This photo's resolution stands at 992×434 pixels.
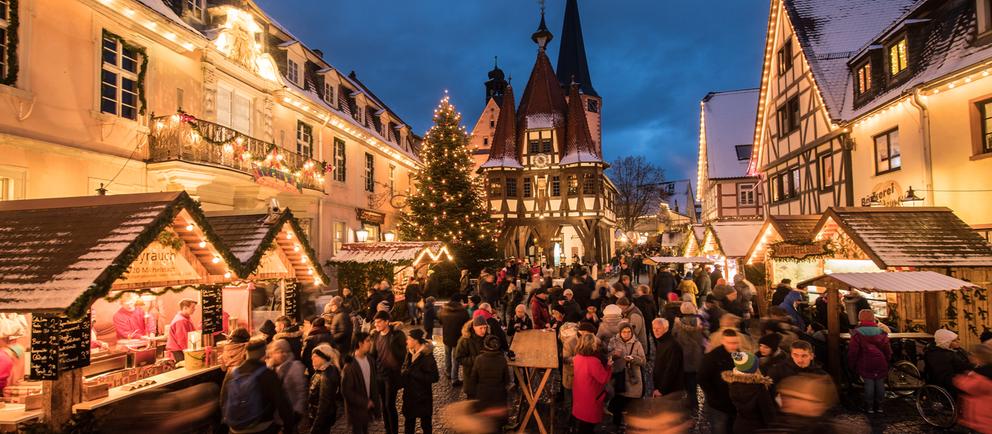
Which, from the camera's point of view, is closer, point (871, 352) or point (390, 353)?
point (390, 353)

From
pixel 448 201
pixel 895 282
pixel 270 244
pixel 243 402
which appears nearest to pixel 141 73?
pixel 270 244

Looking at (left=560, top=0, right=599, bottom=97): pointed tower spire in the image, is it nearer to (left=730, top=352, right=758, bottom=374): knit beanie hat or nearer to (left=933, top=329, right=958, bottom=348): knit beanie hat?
(left=933, top=329, right=958, bottom=348): knit beanie hat

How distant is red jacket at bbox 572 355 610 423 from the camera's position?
6.23 meters

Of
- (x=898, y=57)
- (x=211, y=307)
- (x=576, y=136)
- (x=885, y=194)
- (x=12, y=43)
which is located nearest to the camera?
(x=211, y=307)

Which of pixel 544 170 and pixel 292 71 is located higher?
→ pixel 292 71

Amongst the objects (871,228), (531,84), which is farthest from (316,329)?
(531,84)

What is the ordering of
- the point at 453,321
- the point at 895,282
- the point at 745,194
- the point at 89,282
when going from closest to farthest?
1. the point at 89,282
2. the point at 895,282
3. the point at 453,321
4. the point at 745,194

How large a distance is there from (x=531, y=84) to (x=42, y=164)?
29.5m

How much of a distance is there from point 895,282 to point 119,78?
16.5 m

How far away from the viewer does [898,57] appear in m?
15.4

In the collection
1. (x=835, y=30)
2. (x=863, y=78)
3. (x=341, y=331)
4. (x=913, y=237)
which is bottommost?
(x=341, y=331)

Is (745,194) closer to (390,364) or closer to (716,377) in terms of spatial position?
(716,377)

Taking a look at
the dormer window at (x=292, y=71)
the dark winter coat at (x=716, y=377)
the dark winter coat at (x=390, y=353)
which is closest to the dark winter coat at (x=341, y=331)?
the dark winter coat at (x=390, y=353)

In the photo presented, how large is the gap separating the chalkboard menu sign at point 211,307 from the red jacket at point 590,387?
6.33m
